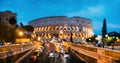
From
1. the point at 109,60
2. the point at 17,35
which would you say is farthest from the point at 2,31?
the point at 109,60

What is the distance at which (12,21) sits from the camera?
117m

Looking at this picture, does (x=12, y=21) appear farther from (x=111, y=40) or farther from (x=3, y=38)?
(x=111, y=40)

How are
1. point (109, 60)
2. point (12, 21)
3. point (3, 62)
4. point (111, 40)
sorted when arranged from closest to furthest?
point (109, 60) < point (3, 62) < point (111, 40) < point (12, 21)

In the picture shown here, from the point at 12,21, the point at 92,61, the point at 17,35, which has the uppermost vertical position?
the point at 12,21

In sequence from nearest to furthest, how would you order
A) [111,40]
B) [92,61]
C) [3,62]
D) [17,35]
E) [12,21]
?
[3,62], [92,61], [111,40], [17,35], [12,21]

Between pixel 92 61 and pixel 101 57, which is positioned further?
pixel 92 61

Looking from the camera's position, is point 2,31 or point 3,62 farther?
point 2,31

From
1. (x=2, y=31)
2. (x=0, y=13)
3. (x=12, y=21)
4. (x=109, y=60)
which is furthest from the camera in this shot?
(x=0, y=13)

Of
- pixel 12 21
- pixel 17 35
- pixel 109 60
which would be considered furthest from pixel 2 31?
pixel 109 60

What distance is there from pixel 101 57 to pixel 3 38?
200 feet

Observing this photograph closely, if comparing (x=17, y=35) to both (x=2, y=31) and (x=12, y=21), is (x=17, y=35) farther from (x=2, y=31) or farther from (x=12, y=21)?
(x=12, y=21)

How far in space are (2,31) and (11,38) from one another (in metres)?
5.52

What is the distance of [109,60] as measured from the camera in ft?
75.6

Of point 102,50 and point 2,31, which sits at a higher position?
point 2,31
